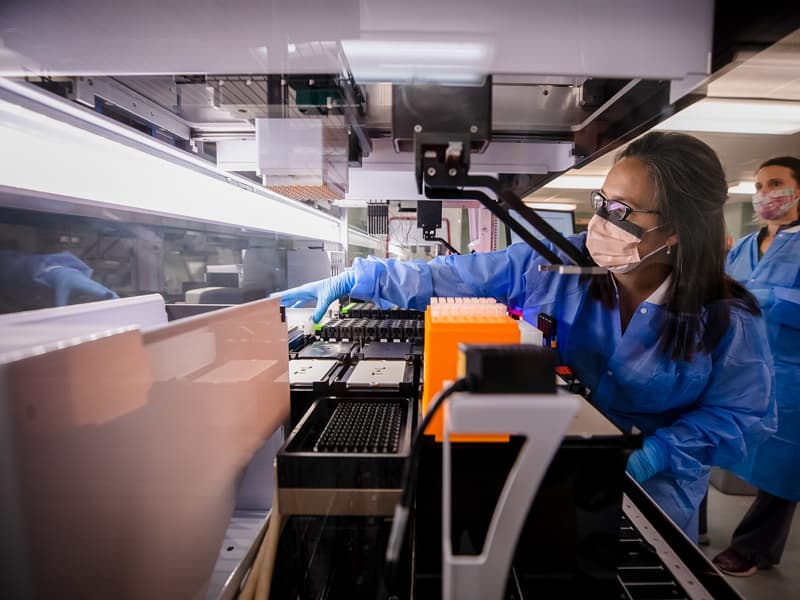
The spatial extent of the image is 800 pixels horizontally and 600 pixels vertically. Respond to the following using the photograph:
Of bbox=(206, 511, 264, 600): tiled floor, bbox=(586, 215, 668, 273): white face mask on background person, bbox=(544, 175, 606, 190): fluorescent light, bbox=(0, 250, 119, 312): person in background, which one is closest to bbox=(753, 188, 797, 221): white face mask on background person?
bbox=(586, 215, 668, 273): white face mask on background person

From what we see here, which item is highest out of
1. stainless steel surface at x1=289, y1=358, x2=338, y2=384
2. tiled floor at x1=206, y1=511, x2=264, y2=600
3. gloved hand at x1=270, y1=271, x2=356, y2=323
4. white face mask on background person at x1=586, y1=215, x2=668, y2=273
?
white face mask on background person at x1=586, y1=215, x2=668, y2=273

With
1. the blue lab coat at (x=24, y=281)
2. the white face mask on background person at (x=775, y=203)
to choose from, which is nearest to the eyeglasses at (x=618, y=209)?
the white face mask on background person at (x=775, y=203)

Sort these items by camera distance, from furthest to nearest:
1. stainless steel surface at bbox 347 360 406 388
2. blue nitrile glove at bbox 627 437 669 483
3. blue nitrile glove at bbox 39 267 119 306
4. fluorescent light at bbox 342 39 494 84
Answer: blue nitrile glove at bbox 39 267 119 306
blue nitrile glove at bbox 627 437 669 483
stainless steel surface at bbox 347 360 406 388
fluorescent light at bbox 342 39 494 84

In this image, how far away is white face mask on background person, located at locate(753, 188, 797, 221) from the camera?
2.32 metres

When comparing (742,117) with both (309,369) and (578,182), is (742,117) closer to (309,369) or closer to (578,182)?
(578,182)

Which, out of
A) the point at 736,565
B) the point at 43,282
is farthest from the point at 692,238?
the point at 43,282

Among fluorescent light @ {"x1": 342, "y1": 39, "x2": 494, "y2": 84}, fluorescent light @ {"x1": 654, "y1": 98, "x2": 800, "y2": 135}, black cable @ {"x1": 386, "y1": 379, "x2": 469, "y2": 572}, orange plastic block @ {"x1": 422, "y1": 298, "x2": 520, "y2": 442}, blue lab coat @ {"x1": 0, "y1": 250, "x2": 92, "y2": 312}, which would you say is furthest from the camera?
fluorescent light @ {"x1": 654, "y1": 98, "x2": 800, "y2": 135}

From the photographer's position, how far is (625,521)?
2.85ft

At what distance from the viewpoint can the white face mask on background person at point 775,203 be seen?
2.32 meters

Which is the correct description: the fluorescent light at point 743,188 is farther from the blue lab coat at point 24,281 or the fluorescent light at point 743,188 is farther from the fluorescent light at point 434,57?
the blue lab coat at point 24,281

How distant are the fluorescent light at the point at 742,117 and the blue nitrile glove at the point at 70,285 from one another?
3061mm

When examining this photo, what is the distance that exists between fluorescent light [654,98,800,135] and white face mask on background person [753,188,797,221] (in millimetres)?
530

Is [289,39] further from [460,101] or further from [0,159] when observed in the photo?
[0,159]

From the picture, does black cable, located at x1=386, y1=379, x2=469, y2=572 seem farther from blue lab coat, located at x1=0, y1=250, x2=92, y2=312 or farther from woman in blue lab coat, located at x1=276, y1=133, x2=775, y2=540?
blue lab coat, located at x1=0, y1=250, x2=92, y2=312
